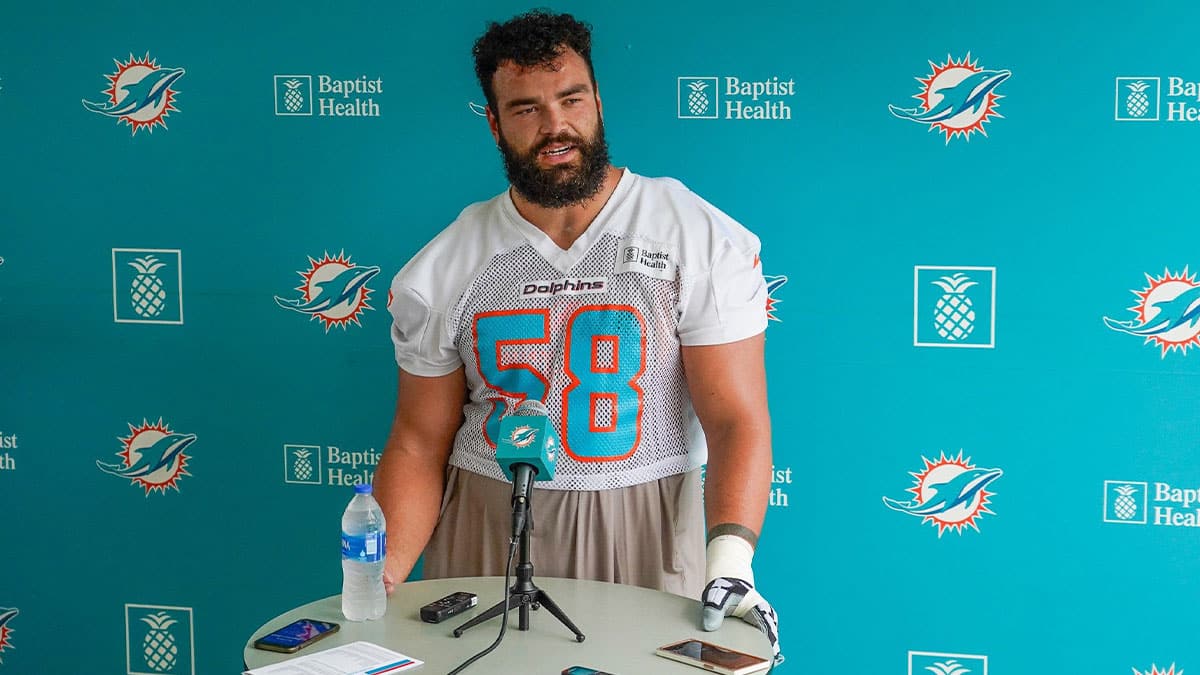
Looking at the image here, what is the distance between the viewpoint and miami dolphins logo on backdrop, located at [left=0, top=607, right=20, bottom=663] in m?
3.21

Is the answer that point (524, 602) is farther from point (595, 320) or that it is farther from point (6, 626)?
point (6, 626)

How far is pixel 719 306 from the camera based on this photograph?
7.04 ft

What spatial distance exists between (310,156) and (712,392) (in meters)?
1.25

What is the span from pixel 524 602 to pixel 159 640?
70.6 inches

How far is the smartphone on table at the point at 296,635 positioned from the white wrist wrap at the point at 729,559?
1.84ft

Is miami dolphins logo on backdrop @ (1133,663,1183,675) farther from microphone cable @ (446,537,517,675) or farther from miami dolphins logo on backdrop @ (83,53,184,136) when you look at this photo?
miami dolphins logo on backdrop @ (83,53,184,136)

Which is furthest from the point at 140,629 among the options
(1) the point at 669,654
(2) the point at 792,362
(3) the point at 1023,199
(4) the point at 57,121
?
(3) the point at 1023,199

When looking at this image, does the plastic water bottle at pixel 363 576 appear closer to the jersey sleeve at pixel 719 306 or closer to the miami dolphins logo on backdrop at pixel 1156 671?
the jersey sleeve at pixel 719 306

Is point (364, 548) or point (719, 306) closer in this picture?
point (364, 548)

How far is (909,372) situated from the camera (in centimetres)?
269

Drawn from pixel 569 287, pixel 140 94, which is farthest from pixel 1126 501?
pixel 140 94

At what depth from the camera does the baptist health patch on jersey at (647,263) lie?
214 cm

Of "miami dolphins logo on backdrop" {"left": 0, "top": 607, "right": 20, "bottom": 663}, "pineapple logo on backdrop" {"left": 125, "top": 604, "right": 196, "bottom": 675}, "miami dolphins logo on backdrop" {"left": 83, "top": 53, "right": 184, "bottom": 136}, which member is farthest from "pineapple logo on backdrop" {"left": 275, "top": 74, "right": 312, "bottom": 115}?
"miami dolphins logo on backdrop" {"left": 0, "top": 607, "right": 20, "bottom": 663}

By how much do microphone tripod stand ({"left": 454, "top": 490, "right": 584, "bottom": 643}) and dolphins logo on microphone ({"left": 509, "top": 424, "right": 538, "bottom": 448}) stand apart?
121 millimetres
